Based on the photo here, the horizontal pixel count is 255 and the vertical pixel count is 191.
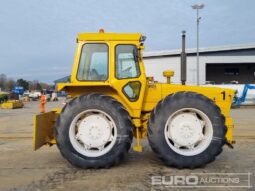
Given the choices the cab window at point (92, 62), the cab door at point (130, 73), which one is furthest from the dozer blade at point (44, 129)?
the cab door at point (130, 73)

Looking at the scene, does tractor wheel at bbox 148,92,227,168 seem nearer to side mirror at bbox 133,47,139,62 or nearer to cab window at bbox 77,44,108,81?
side mirror at bbox 133,47,139,62

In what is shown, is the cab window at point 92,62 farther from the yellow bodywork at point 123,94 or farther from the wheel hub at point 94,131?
the wheel hub at point 94,131

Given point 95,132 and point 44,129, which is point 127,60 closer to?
point 95,132

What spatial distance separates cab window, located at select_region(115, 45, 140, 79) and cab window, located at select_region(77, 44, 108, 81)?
0.88ft

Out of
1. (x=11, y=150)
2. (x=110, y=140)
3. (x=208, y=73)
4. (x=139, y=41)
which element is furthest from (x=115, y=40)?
(x=208, y=73)

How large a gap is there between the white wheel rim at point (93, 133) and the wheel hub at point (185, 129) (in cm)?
112

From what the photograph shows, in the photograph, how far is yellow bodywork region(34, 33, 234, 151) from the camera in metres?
6.71

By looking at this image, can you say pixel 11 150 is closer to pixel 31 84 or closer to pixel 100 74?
pixel 100 74

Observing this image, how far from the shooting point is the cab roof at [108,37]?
6.83 m

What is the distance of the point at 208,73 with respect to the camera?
62.0 metres

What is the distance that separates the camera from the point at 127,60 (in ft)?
22.6

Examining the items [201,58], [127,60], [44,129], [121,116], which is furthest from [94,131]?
[201,58]

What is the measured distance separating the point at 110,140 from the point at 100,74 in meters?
1.27

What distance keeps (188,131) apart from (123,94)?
140 centimetres
